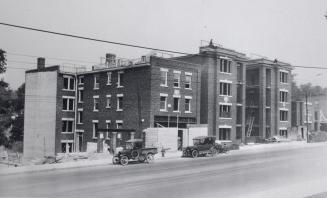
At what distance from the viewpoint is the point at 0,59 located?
44.7 meters

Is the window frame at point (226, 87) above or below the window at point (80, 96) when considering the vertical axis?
above

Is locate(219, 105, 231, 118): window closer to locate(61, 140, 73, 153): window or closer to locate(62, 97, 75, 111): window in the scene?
locate(62, 97, 75, 111): window

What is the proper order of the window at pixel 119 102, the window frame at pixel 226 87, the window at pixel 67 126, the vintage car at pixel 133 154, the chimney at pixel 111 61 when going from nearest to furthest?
the vintage car at pixel 133 154, the window at pixel 119 102, the window frame at pixel 226 87, the chimney at pixel 111 61, the window at pixel 67 126

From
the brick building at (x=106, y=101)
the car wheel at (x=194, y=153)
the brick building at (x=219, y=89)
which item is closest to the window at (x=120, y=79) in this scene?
the brick building at (x=106, y=101)

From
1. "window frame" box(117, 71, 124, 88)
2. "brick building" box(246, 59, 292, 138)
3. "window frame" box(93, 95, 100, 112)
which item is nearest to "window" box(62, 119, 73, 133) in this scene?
"window frame" box(93, 95, 100, 112)

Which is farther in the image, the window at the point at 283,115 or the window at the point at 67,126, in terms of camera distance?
the window at the point at 283,115

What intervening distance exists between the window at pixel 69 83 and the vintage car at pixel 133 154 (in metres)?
24.6

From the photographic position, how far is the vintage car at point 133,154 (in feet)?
98.0

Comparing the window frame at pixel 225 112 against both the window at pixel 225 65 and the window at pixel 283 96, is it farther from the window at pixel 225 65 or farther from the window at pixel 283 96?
the window at pixel 283 96

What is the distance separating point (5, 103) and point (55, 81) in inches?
735

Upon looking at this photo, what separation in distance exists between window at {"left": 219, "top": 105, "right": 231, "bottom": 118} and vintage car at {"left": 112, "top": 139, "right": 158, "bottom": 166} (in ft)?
65.3

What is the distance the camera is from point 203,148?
35469 millimetres

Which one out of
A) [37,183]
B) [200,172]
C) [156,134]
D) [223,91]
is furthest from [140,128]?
[37,183]

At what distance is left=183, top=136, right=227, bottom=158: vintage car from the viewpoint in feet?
116
